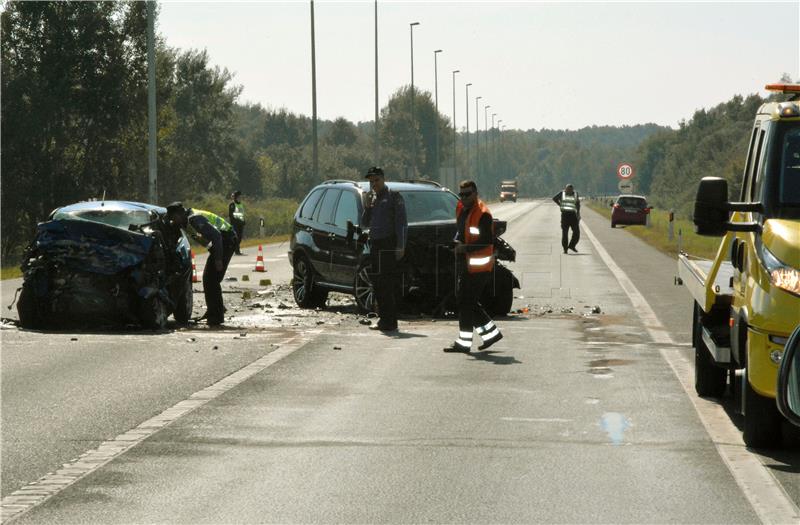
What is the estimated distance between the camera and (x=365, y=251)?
58.9 feet

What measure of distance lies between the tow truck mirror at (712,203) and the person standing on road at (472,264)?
218 inches

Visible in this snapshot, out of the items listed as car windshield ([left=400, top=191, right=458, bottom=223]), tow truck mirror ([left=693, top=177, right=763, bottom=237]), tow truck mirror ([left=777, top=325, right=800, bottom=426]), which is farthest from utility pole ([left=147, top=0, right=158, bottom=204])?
tow truck mirror ([left=777, top=325, right=800, bottom=426])

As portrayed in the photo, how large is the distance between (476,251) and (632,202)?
50.9 metres

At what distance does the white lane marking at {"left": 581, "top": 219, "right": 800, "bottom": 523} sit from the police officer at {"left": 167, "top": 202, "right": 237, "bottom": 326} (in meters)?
5.57

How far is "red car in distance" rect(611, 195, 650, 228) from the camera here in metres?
63.5

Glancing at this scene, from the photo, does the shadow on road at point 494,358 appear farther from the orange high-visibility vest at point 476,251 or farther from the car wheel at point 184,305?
the car wheel at point 184,305

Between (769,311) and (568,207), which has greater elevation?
(769,311)

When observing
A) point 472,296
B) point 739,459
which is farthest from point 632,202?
point 739,459

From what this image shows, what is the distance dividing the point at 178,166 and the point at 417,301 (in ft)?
236

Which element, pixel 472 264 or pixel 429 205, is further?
pixel 429 205

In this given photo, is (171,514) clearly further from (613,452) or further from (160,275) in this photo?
(160,275)

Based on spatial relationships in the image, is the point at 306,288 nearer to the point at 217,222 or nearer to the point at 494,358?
the point at 217,222

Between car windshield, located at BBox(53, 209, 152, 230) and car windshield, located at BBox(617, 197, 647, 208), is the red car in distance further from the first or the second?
car windshield, located at BBox(53, 209, 152, 230)

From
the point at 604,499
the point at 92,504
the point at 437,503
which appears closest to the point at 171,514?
the point at 92,504
